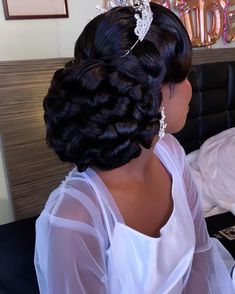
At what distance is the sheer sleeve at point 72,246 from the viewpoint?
604mm

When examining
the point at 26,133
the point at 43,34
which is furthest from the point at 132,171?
the point at 43,34

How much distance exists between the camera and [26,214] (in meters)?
1.49

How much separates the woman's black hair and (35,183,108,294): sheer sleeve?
0.33 ft

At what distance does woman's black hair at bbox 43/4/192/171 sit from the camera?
23.3 inches

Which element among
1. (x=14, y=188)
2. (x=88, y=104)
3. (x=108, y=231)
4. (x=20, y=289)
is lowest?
(x=20, y=289)

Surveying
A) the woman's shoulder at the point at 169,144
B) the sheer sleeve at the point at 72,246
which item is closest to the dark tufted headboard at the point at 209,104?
the woman's shoulder at the point at 169,144

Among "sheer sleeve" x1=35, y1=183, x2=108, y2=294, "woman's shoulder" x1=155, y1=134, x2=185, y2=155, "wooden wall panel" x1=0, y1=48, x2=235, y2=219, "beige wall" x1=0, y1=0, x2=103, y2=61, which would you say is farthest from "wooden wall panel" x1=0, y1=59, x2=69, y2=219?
"sheer sleeve" x1=35, y1=183, x2=108, y2=294

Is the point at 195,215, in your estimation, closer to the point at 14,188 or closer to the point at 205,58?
the point at 14,188

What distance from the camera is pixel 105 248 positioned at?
0.68m

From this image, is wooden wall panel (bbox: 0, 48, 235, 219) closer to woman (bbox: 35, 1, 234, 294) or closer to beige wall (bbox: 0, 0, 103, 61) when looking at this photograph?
beige wall (bbox: 0, 0, 103, 61)

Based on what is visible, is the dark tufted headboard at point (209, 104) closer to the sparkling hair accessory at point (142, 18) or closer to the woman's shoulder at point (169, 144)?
the woman's shoulder at point (169, 144)

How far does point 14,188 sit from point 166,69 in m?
1.01

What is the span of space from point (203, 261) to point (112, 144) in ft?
1.74

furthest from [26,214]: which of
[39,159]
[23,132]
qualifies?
[23,132]
